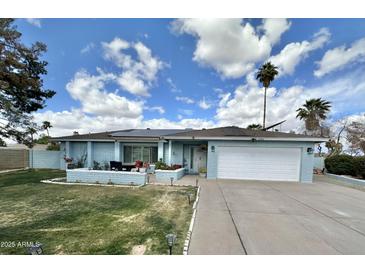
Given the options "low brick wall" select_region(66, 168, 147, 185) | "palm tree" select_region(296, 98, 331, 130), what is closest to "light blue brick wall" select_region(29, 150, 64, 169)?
"low brick wall" select_region(66, 168, 147, 185)

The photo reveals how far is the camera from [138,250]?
129 inches

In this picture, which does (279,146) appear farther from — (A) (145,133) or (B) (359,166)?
(A) (145,133)

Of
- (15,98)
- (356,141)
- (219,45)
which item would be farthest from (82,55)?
(356,141)

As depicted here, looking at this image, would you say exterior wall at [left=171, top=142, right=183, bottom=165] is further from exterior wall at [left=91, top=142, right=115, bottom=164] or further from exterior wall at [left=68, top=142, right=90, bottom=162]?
exterior wall at [left=68, top=142, right=90, bottom=162]

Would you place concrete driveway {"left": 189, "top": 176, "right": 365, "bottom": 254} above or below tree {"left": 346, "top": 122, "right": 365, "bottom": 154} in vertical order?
below

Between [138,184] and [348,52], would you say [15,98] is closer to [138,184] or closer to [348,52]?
[138,184]

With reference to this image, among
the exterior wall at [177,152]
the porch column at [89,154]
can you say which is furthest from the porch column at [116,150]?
the exterior wall at [177,152]

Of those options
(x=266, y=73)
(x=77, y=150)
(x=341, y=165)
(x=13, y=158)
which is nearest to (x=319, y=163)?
(x=341, y=165)

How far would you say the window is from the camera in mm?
14328

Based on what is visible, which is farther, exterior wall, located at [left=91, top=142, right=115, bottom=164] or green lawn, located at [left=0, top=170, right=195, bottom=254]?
exterior wall, located at [left=91, top=142, right=115, bottom=164]

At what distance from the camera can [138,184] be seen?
30.8ft

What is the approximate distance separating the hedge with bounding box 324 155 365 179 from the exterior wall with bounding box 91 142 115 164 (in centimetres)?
1907

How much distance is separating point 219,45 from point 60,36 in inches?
349

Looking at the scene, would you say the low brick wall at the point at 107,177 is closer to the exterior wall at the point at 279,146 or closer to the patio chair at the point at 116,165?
the patio chair at the point at 116,165
